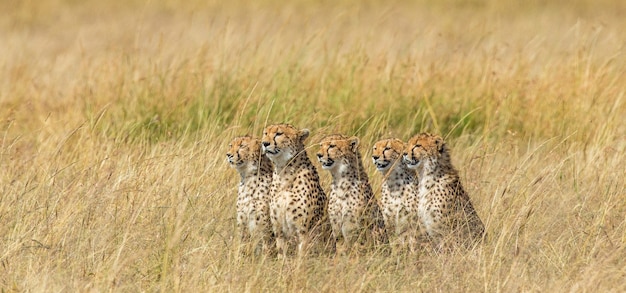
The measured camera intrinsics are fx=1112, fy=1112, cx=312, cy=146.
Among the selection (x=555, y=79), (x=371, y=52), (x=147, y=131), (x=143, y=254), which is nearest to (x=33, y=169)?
(x=147, y=131)

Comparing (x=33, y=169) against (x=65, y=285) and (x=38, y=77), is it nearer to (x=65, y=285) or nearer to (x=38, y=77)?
(x=65, y=285)

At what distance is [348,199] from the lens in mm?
5180

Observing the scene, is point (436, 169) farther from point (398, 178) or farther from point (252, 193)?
point (252, 193)

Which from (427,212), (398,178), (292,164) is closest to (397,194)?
(398,178)

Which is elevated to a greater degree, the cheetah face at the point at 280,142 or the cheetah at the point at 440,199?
the cheetah face at the point at 280,142

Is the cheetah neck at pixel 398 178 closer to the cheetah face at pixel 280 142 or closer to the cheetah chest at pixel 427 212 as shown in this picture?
the cheetah chest at pixel 427 212

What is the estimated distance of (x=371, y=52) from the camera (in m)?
10.7

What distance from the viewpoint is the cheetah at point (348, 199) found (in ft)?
17.0

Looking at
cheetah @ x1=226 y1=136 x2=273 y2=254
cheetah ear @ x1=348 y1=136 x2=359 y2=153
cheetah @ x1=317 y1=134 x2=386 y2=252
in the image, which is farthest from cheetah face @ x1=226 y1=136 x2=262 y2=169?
cheetah ear @ x1=348 y1=136 x2=359 y2=153

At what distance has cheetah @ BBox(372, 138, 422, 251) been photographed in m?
5.27

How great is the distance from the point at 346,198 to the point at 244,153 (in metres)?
0.54

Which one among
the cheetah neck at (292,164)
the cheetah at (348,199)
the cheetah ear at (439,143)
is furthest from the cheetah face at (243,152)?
the cheetah ear at (439,143)

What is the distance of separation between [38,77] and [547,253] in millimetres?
5506

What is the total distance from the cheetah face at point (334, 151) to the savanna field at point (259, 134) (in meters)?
0.44
